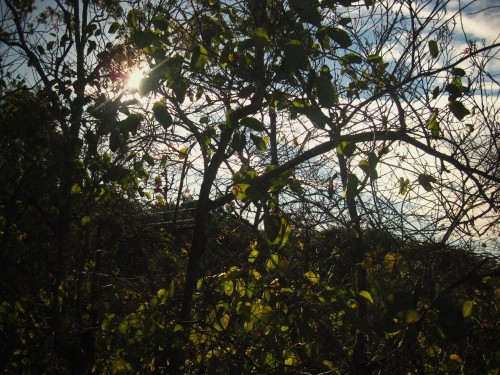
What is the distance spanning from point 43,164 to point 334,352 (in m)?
2.67

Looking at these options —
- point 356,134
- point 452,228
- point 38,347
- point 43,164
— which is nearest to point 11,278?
point 38,347

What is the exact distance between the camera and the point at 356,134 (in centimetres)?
184

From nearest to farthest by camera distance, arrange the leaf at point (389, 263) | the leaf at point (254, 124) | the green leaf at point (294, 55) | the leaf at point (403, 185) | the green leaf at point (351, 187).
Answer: the green leaf at point (294, 55) → the green leaf at point (351, 187) → the leaf at point (254, 124) → the leaf at point (389, 263) → the leaf at point (403, 185)

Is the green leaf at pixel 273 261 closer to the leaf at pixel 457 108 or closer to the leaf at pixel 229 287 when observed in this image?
the leaf at pixel 229 287

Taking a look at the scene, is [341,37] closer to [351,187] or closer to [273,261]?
[351,187]

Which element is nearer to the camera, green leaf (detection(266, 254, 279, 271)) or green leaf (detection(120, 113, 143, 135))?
green leaf (detection(120, 113, 143, 135))

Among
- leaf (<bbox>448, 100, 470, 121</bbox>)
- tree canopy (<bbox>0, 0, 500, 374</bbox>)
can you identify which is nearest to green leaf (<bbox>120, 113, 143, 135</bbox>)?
tree canopy (<bbox>0, 0, 500, 374</bbox>)

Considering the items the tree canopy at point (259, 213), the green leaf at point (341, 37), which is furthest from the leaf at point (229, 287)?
the green leaf at point (341, 37)

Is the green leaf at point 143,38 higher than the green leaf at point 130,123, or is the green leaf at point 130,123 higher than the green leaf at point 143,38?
the green leaf at point 143,38

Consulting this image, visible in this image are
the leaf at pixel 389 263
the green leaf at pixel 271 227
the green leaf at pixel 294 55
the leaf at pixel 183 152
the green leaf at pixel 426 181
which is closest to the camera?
the green leaf at pixel 294 55

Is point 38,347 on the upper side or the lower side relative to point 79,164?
lower

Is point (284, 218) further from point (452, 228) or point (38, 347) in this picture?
point (38, 347)

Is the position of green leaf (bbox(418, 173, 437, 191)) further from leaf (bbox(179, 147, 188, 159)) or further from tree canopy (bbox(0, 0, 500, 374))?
leaf (bbox(179, 147, 188, 159))

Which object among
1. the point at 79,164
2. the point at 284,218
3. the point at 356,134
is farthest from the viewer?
the point at 79,164
